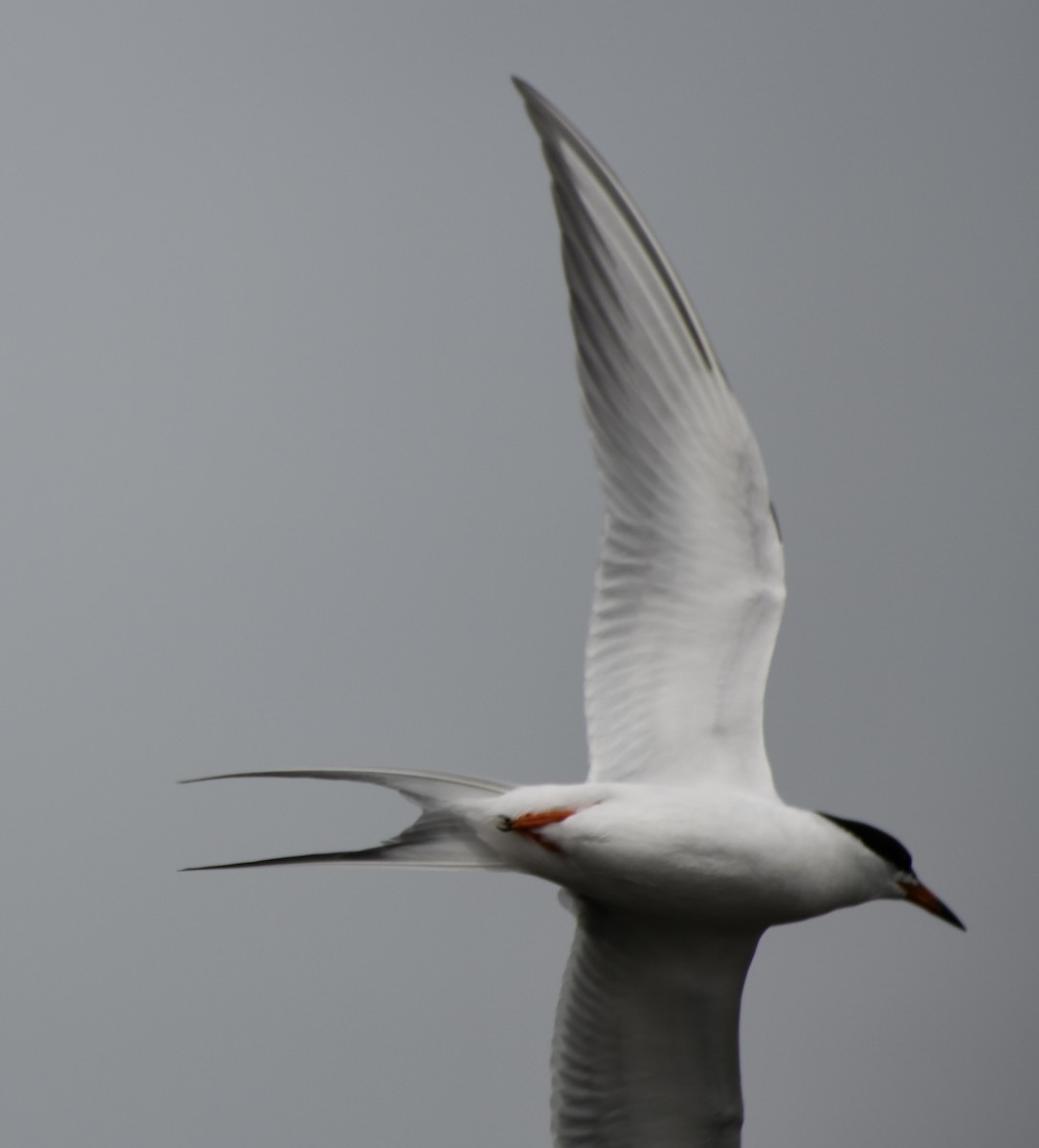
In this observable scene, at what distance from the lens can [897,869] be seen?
12.6 ft

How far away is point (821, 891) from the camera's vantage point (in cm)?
363

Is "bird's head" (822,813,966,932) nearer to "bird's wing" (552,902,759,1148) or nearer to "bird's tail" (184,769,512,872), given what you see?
"bird's wing" (552,902,759,1148)

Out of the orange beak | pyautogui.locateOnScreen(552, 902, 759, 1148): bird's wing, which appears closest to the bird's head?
the orange beak

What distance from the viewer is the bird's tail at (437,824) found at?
3.52 m

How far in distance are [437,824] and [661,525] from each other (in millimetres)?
727

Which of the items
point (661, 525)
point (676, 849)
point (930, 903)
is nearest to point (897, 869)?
point (930, 903)

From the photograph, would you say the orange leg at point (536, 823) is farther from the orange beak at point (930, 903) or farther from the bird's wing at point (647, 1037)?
the orange beak at point (930, 903)

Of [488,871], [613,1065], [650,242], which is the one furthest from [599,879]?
[650,242]

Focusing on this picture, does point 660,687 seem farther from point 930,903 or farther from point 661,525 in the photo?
point 930,903

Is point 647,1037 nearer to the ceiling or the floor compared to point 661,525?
nearer to the floor

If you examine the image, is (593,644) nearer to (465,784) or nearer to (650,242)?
(465,784)

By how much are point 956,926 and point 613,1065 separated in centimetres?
82

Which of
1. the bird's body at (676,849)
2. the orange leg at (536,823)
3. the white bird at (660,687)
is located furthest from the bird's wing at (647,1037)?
the orange leg at (536,823)

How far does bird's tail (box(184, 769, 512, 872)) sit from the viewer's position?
11.5ft
